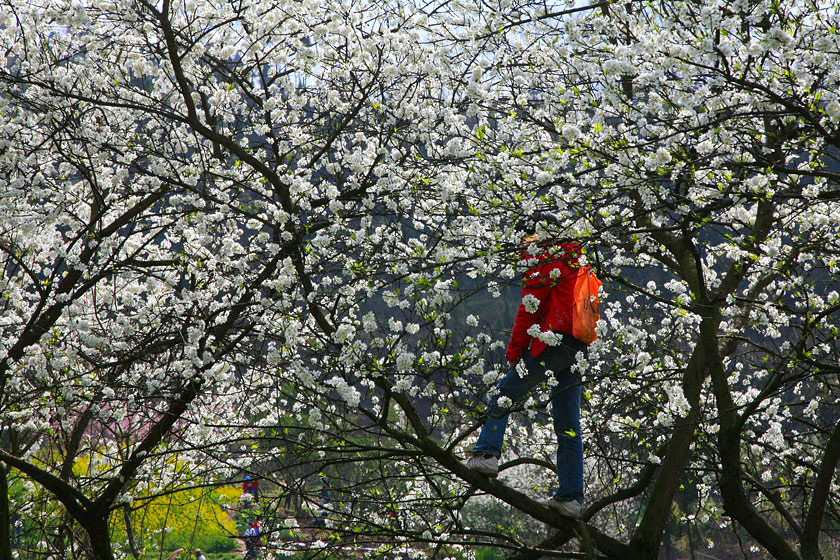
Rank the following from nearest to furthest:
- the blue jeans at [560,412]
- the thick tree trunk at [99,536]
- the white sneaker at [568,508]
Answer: the white sneaker at [568,508], the blue jeans at [560,412], the thick tree trunk at [99,536]

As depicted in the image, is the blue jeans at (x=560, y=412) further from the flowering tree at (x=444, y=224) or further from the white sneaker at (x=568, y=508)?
the flowering tree at (x=444, y=224)

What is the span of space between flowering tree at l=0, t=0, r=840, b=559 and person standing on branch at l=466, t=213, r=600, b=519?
0.38 feet

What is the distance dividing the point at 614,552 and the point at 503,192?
214 centimetres

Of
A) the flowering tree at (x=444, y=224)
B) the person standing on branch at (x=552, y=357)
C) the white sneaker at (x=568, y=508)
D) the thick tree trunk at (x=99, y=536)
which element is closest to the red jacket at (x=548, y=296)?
the person standing on branch at (x=552, y=357)

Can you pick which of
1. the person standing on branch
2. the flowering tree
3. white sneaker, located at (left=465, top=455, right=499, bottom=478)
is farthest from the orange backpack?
white sneaker, located at (left=465, top=455, right=499, bottom=478)

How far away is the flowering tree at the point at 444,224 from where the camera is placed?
3.44 meters

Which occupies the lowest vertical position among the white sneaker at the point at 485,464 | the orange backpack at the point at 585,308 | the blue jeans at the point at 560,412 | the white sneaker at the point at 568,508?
the white sneaker at the point at 568,508

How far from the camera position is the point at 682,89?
12.6ft

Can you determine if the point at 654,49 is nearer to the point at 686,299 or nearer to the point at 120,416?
the point at 686,299

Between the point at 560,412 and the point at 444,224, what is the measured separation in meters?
1.51

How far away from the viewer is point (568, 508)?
3438 millimetres

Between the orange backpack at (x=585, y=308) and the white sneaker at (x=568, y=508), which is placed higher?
the orange backpack at (x=585, y=308)

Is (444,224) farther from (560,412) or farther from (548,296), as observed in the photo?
(560,412)

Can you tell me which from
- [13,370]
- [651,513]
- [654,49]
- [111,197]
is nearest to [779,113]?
[654,49]
